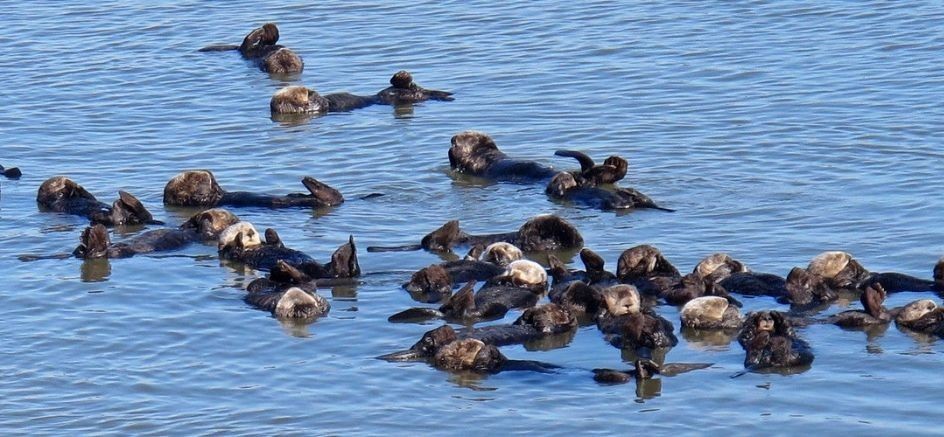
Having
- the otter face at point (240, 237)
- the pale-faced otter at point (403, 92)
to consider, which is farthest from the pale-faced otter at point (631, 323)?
the pale-faced otter at point (403, 92)

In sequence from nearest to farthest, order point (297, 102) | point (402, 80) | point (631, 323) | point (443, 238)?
point (631, 323) → point (443, 238) → point (297, 102) → point (402, 80)

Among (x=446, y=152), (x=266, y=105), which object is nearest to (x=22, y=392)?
(x=446, y=152)

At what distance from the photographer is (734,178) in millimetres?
13945

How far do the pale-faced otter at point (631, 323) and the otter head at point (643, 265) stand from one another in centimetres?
61

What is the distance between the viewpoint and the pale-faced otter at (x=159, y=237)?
11906 millimetres

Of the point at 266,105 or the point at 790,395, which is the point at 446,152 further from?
the point at 790,395

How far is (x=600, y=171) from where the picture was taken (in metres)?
13.6

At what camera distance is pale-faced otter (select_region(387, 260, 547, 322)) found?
33.2 feet

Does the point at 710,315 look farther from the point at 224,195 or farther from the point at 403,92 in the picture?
the point at 403,92

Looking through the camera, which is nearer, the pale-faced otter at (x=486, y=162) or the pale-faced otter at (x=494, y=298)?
the pale-faced otter at (x=494, y=298)

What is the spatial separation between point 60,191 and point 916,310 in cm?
709

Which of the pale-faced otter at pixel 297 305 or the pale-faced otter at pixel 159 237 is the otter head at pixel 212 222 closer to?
the pale-faced otter at pixel 159 237

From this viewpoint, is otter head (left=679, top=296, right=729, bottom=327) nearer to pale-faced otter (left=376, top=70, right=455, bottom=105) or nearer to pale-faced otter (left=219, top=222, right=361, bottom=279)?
pale-faced otter (left=219, top=222, right=361, bottom=279)

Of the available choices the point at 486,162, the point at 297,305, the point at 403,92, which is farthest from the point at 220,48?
the point at 297,305
